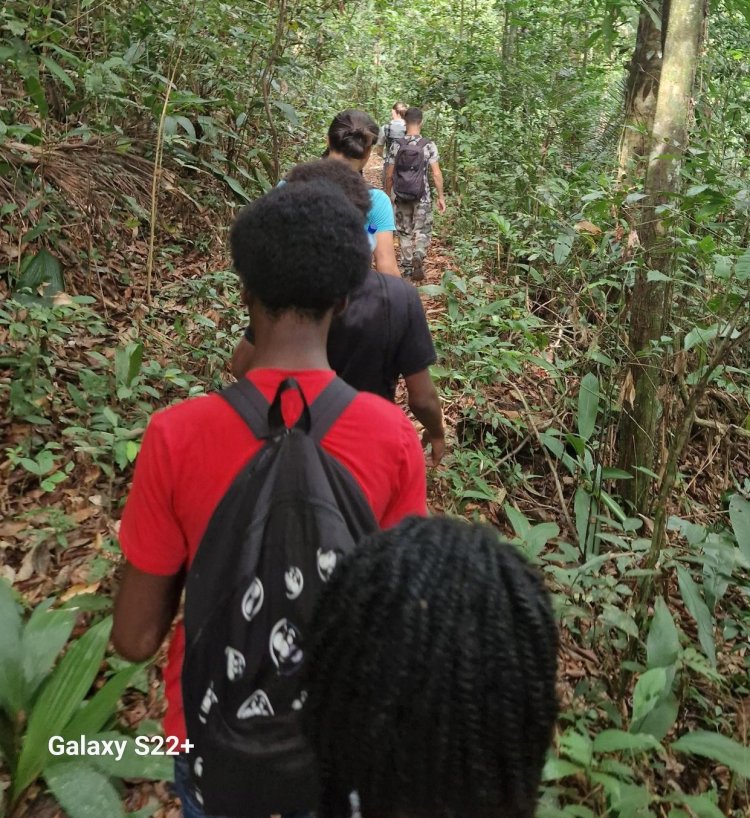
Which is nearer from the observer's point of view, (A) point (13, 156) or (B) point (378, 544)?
(B) point (378, 544)

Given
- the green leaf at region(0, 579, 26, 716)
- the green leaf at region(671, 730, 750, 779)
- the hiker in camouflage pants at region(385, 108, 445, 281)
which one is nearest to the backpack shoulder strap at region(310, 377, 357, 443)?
the green leaf at region(671, 730, 750, 779)

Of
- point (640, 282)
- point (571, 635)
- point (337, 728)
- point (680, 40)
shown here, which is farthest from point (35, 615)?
point (680, 40)

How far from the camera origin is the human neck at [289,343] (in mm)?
1379

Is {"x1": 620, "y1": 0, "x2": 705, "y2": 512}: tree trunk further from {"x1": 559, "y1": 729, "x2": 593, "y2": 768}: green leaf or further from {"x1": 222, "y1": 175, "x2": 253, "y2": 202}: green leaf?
{"x1": 222, "y1": 175, "x2": 253, "y2": 202}: green leaf

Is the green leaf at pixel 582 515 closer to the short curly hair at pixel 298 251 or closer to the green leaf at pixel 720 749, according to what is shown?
the green leaf at pixel 720 749

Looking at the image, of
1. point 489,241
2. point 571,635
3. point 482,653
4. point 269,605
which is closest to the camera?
point 482,653

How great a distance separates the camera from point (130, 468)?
388cm

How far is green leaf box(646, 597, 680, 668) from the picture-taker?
8.84ft

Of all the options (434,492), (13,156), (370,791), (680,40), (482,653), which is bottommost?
(434,492)

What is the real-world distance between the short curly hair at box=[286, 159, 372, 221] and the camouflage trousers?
208 inches

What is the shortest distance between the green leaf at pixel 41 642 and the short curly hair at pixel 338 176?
1.79 metres

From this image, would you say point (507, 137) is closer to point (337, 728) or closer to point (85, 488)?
point (85, 488)

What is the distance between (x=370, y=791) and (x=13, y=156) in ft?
16.7

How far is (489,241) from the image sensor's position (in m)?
7.36
